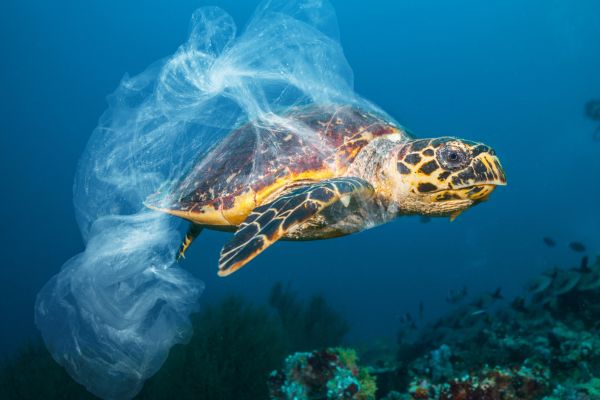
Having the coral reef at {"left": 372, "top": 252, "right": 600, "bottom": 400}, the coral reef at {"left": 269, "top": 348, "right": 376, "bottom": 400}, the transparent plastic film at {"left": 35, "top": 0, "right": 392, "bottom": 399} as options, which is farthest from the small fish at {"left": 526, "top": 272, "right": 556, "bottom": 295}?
the transparent plastic film at {"left": 35, "top": 0, "right": 392, "bottom": 399}

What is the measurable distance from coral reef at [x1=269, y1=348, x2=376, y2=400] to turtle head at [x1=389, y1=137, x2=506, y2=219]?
158 centimetres

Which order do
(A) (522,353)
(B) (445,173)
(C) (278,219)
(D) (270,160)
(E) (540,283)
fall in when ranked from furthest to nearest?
(E) (540,283), (A) (522,353), (D) (270,160), (B) (445,173), (C) (278,219)

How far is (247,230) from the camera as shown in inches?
83.5

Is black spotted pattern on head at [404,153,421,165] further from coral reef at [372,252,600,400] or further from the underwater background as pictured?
the underwater background

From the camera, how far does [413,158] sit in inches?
104

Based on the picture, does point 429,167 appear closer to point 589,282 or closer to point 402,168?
point 402,168

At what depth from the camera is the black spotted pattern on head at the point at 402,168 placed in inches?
104

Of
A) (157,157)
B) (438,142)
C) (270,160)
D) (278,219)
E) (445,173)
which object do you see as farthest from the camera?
(157,157)

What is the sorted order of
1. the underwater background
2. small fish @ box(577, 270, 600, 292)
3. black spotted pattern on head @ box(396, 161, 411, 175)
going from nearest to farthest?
1. black spotted pattern on head @ box(396, 161, 411, 175)
2. small fish @ box(577, 270, 600, 292)
3. the underwater background

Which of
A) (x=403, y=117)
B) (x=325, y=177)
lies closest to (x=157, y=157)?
(x=325, y=177)

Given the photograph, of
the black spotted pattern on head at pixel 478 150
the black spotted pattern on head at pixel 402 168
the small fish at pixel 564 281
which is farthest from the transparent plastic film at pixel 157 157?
the small fish at pixel 564 281

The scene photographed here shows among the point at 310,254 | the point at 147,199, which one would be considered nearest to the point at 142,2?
the point at 310,254

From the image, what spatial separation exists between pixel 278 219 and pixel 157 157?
→ 60.9 inches

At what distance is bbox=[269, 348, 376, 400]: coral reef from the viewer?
9.32ft
